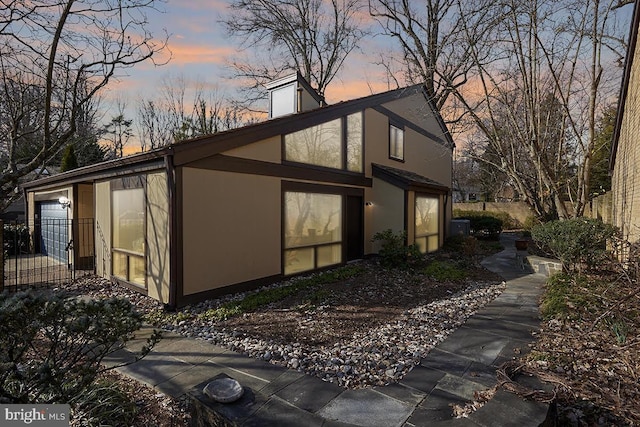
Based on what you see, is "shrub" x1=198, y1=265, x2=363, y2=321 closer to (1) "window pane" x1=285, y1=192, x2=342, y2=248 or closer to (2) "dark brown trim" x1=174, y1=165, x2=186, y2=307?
(2) "dark brown trim" x1=174, y1=165, x2=186, y2=307

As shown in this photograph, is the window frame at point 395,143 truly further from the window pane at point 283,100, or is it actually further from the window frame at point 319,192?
the window pane at point 283,100

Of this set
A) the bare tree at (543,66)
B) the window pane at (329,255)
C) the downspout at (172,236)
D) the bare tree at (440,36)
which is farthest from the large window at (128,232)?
the bare tree at (543,66)

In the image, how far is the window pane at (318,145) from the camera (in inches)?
336

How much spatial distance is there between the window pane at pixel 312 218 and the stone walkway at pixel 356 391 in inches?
161

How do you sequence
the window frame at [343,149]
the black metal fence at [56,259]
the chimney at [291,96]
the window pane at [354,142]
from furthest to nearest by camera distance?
1. the chimney at [291,96]
2. the window pane at [354,142]
3. the black metal fence at [56,259]
4. the window frame at [343,149]

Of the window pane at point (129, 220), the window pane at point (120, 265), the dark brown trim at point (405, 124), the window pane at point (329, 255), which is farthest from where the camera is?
the dark brown trim at point (405, 124)

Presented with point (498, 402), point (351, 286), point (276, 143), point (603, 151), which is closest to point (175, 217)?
point (276, 143)

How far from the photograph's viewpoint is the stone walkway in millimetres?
2723

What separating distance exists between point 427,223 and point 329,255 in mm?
5121

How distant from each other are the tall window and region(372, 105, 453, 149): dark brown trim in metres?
0.20

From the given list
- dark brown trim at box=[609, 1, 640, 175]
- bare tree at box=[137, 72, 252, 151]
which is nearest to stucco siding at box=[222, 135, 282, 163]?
dark brown trim at box=[609, 1, 640, 175]

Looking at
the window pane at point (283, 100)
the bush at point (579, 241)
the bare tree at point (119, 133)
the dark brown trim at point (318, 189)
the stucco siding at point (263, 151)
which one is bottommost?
the bush at point (579, 241)

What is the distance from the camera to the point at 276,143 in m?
8.01

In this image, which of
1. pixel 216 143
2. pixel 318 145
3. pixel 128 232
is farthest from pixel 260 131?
pixel 128 232
